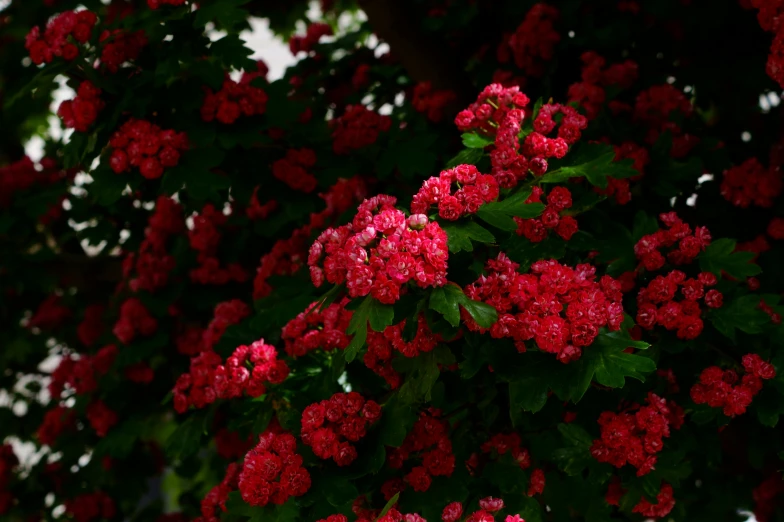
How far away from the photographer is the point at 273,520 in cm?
228

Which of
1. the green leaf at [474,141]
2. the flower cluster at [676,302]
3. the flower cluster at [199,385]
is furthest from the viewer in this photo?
the flower cluster at [199,385]

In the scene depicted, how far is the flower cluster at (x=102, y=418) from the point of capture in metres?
4.01

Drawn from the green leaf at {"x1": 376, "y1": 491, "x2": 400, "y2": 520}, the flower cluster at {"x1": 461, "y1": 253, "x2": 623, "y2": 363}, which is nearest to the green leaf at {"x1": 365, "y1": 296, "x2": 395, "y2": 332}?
the flower cluster at {"x1": 461, "y1": 253, "x2": 623, "y2": 363}

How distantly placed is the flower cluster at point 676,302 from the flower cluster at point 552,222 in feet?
0.98

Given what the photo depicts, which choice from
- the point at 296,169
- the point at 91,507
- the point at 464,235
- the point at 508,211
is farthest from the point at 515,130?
the point at 91,507

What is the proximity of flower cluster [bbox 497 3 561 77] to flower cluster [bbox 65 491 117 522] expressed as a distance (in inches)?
123

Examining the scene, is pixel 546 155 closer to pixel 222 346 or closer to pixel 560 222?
pixel 560 222

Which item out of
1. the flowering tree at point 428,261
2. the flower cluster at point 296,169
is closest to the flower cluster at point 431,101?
the flowering tree at point 428,261

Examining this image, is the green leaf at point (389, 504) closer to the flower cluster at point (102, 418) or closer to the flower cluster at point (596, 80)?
the flower cluster at point (596, 80)

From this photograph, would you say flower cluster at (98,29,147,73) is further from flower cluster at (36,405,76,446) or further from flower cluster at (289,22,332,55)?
flower cluster at (36,405,76,446)

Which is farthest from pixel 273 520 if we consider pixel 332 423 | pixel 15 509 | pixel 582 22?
pixel 15 509

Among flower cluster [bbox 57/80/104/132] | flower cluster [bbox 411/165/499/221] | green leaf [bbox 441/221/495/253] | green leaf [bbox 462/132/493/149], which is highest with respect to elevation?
flower cluster [bbox 411/165/499/221]

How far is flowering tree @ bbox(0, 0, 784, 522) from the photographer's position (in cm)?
220

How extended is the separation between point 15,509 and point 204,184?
9.02ft
